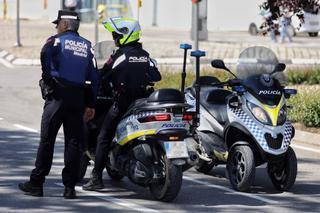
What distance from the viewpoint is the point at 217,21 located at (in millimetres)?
48812

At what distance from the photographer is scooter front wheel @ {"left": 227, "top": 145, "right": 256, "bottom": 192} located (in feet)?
32.1

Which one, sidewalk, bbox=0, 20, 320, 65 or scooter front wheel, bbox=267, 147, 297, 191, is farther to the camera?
sidewalk, bbox=0, 20, 320, 65

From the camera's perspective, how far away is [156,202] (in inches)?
370

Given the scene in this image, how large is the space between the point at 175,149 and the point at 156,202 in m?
0.62

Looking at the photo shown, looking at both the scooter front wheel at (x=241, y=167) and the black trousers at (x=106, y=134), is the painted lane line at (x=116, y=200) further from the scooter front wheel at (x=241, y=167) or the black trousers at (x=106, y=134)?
the scooter front wheel at (x=241, y=167)

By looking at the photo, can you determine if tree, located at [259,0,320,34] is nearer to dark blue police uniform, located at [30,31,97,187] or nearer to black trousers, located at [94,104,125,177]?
black trousers, located at [94,104,125,177]

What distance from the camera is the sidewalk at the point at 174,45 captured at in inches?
1098

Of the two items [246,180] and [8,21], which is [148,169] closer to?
[246,180]

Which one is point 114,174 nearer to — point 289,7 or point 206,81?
point 206,81

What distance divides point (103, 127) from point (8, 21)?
37384mm

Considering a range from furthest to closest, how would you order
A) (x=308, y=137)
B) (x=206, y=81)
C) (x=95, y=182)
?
1. (x=308, y=137)
2. (x=206, y=81)
3. (x=95, y=182)

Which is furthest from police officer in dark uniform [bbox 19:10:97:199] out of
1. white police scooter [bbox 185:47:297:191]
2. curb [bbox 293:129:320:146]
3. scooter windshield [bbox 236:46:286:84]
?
curb [bbox 293:129:320:146]

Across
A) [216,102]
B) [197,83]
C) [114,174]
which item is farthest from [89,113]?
[216,102]

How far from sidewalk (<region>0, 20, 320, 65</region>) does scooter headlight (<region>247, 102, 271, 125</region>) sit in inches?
576
